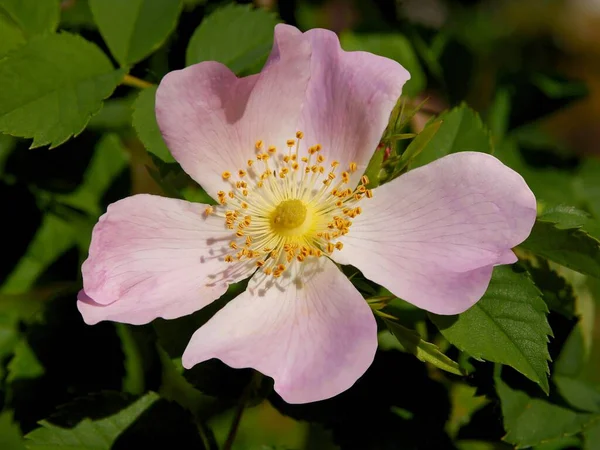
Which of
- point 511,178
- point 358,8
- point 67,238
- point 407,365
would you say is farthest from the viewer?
point 358,8

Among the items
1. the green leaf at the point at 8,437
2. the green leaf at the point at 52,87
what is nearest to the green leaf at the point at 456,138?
the green leaf at the point at 52,87

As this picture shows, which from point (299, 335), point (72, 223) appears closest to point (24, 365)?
point (72, 223)

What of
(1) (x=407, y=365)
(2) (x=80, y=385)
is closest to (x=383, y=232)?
(1) (x=407, y=365)

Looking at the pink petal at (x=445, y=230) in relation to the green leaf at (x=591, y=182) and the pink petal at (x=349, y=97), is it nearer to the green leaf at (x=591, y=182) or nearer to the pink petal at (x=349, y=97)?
the pink petal at (x=349, y=97)

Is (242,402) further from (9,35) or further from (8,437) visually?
(8,437)

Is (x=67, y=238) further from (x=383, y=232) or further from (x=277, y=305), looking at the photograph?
(x=383, y=232)

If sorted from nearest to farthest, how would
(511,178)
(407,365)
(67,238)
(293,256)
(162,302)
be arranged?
(511,178), (162,302), (293,256), (407,365), (67,238)
